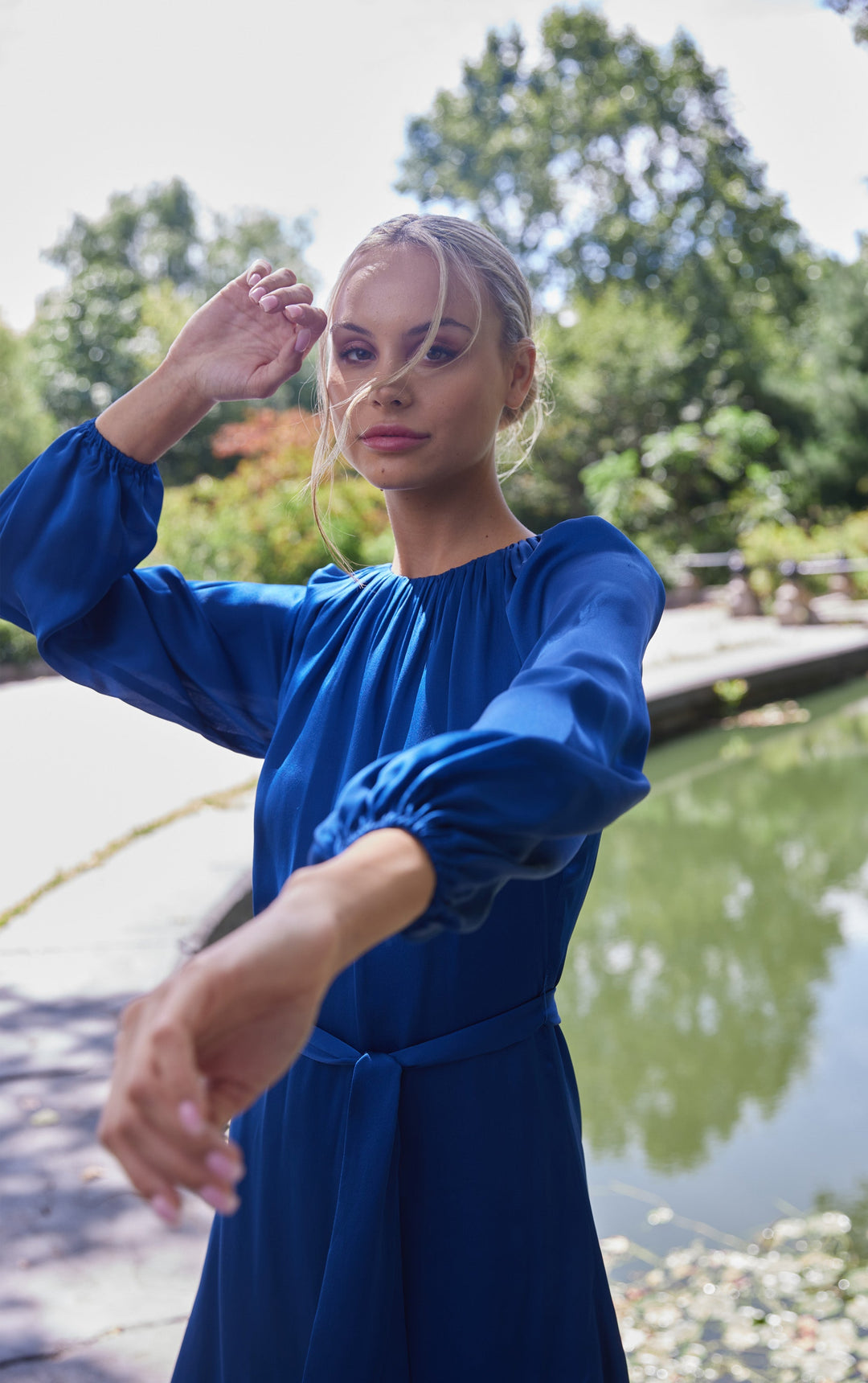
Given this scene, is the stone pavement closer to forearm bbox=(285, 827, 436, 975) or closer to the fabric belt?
the fabric belt

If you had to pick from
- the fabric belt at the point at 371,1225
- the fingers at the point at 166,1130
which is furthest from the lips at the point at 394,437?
the fingers at the point at 166,1130

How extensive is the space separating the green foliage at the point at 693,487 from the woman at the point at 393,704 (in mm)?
16972

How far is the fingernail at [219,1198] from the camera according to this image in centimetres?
56

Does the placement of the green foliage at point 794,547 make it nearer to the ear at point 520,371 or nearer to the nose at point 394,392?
the ear at point 520,371

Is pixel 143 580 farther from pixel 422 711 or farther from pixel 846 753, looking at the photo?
pixel 846 753

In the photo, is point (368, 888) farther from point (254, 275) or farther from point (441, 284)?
point (254, 275)

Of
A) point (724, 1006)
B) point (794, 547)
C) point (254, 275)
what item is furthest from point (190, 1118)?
point (794, 547)

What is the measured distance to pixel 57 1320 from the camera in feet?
6.73

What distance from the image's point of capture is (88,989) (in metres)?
3.45

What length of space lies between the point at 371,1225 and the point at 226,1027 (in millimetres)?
581

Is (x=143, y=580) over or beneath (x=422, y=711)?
over

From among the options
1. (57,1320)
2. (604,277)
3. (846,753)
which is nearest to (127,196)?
(604,277)

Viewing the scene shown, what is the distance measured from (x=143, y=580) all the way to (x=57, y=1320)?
1.41 metres

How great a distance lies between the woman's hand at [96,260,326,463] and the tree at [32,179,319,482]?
1673cm
